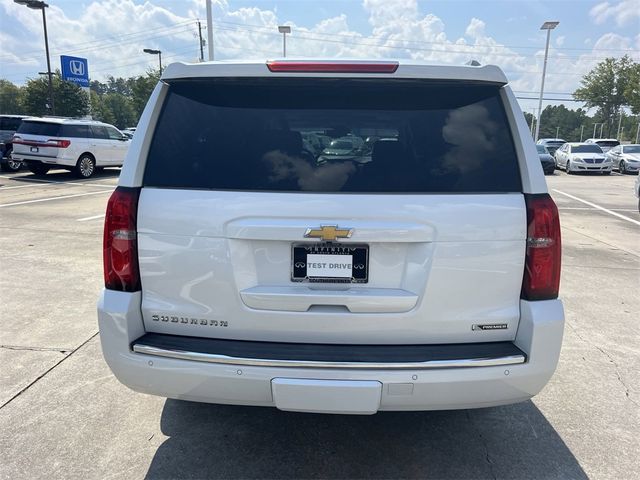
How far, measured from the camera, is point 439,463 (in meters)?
2.75

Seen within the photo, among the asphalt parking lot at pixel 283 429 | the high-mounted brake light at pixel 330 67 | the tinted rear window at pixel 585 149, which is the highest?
the high-mounted brake light at pixel 330 67

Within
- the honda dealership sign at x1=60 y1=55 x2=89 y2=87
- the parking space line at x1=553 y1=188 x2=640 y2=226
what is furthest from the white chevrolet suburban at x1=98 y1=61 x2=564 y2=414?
the honda dealership sign at x1=60 y1=55 x2=89 y2=87

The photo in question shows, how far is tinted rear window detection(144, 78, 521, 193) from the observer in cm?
235

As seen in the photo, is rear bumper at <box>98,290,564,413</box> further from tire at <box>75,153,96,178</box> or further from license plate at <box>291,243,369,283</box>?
tire at <box>75,153,96,178</box>

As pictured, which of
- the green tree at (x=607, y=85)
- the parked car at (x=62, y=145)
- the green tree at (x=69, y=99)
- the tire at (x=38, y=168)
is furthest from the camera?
the green tree at (x=607, y=85)

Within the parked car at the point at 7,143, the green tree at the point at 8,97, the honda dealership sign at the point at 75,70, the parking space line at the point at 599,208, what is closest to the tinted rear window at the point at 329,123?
the parking space line at the point at 599,208

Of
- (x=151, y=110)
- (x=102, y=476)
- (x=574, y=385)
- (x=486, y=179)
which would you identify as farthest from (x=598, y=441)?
(x=151, y=110)

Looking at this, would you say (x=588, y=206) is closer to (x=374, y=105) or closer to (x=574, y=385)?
(x=574, y=385)

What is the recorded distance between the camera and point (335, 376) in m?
2.23

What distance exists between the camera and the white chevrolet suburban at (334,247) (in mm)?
2264

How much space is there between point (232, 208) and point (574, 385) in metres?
2.89

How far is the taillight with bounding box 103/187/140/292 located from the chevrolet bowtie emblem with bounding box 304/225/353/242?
843 millimetres

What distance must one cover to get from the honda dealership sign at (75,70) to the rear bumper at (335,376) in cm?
4070

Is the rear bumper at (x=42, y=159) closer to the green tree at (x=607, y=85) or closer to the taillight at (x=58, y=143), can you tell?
the taillight at (x=58, y=143)
